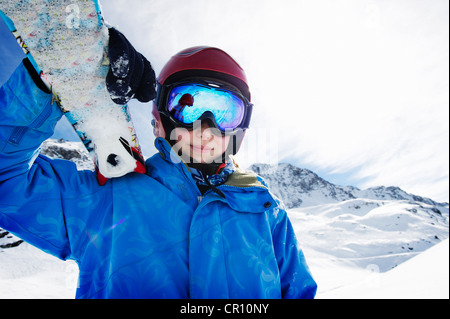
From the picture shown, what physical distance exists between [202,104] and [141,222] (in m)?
1.21

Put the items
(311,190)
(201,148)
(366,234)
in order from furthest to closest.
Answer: (311,190)
(366,234)
(201,148)

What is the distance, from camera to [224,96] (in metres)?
2.15

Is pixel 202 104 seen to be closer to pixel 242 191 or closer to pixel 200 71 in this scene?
pixel 200 71

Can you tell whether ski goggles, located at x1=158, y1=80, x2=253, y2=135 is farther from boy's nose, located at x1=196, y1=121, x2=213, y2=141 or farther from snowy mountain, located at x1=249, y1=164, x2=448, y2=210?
snowy mountain, located at x1=249, y1=164, x2=448, y2=210

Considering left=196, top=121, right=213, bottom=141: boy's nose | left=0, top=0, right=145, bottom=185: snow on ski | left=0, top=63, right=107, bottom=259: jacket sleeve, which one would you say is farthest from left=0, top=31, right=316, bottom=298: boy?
left=196, top=121, right=213, bottom=141: boy's nose

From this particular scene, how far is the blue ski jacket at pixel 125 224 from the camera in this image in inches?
46.0

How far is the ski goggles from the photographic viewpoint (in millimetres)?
2020

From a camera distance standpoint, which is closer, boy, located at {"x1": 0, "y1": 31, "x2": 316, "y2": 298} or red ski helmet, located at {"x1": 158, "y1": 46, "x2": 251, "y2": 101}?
boy, located at {"x1": 0, "y1": 31, "x2": 316, "y2": 298}

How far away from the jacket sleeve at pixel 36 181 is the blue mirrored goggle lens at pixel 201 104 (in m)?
0.96

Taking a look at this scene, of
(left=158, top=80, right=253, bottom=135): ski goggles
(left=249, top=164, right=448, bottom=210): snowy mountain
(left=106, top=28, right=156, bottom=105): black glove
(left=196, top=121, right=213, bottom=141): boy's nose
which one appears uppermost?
(left=106, top=28, right=156, bottom=105): black glove

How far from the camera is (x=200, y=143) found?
1886mm

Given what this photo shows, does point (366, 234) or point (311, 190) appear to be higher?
point (366, 234)

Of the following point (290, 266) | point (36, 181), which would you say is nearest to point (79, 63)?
point (36, 181)

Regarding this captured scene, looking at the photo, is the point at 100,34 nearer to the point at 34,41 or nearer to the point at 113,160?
the point at 34,41
